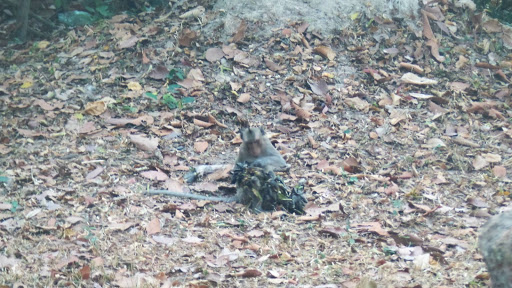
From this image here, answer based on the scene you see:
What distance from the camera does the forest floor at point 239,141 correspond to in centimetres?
530

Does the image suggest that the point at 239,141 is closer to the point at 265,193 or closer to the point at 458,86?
the point at 265,193

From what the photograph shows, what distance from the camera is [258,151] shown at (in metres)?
7.14

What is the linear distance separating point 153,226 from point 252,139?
1.76 m

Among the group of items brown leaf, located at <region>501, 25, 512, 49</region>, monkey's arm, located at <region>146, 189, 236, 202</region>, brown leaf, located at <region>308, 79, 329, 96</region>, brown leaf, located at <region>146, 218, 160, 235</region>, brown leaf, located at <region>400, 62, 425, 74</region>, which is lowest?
monkey's arm, located at <region>146, 189, 236, 202</region>

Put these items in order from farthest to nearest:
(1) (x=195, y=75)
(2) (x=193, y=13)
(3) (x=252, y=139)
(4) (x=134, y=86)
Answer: (2) (x=193, y=13) < (1) (x=195, y=75) < (4) (x=134, y=86) < (3) (x=252, y=139)

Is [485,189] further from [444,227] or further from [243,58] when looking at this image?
[243,58]

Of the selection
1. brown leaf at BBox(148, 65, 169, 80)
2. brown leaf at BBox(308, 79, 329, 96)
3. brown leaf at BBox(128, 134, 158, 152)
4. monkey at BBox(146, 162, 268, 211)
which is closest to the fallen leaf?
brown leaf at BBox(308, 79, 329, 96)

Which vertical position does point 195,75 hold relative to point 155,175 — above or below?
→ above

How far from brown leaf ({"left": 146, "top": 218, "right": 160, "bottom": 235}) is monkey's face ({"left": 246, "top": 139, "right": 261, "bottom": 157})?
1.51m

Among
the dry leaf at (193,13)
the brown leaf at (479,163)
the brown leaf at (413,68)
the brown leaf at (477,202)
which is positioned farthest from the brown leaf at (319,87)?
the brown leaf at (477,202)

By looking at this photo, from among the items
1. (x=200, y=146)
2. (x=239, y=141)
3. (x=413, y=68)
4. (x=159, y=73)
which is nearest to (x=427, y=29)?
(x=413, y=68)

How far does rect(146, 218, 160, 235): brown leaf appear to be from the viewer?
5.79 m

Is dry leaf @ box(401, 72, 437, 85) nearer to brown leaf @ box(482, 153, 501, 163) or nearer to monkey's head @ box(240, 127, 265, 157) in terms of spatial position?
brown leaf @ box(482, 153, 501, 163)

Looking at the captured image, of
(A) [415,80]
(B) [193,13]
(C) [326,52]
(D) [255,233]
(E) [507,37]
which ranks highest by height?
(E) [507,37]
